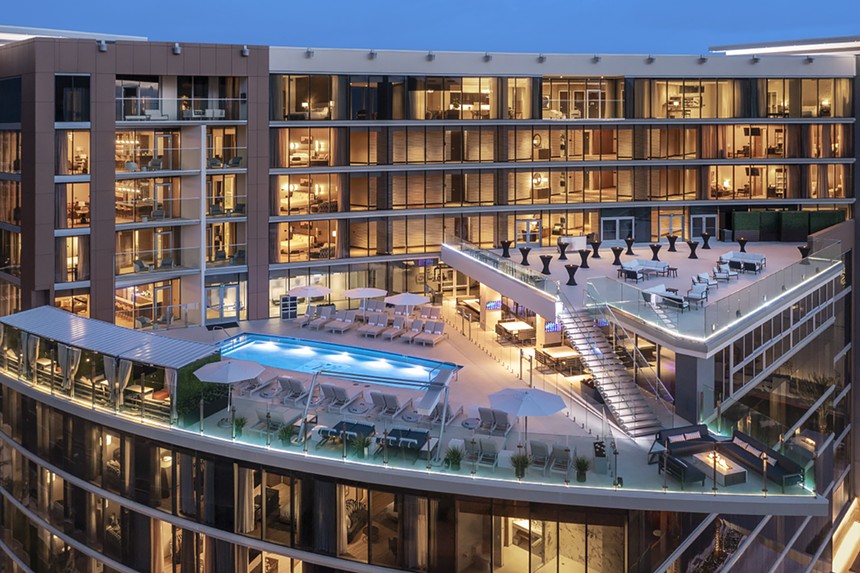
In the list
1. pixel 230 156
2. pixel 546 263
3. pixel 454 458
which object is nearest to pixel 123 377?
pixel 454 458

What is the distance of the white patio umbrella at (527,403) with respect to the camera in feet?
75.2

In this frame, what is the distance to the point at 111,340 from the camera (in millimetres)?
26016

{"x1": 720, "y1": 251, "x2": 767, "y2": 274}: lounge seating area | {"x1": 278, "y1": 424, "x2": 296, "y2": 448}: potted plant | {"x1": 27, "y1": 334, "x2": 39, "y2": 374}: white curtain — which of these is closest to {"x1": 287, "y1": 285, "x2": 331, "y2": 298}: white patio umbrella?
{"x1": 27, "y1": 334, "x2": 39, "y2": 374}: white curtain

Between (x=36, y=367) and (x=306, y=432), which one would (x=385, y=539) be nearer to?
(x=306, y=432)

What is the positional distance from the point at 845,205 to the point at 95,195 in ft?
126

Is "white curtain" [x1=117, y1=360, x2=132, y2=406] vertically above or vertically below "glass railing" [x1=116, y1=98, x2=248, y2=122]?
below

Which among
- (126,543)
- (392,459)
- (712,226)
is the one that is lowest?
(126,543)

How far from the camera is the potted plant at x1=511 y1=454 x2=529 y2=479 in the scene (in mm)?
21516

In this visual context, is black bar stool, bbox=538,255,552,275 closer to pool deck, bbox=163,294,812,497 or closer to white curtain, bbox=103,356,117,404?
→ pool deck, bbox=163,294,812,497

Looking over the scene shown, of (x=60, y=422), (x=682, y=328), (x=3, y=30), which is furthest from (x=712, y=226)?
(x=3, y=30)

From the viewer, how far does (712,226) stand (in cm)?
5088

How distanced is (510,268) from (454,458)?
49.6 feet

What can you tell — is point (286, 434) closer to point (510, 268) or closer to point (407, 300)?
point (510, 268)

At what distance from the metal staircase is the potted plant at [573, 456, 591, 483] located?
3.75 metres
